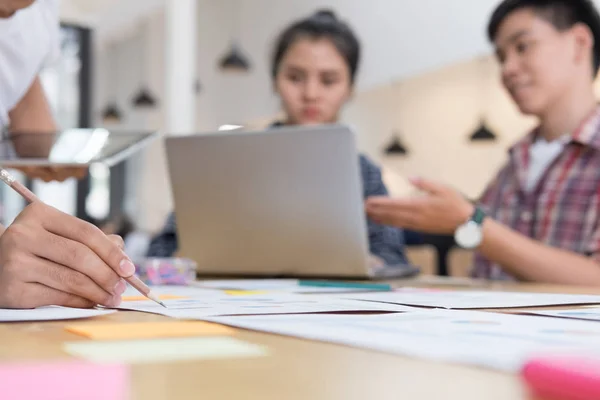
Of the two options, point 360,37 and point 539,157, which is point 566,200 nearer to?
point 539,157

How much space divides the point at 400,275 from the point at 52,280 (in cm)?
87

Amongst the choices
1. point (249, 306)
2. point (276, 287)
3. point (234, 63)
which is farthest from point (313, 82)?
point (234, 63)

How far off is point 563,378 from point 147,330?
33 centimetres

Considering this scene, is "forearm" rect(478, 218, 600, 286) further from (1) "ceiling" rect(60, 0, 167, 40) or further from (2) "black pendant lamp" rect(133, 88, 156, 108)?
(2) "black pendant lamp" rect(133, 88, 156, 108)

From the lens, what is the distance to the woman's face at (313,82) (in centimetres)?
200

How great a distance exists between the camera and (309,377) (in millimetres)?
392

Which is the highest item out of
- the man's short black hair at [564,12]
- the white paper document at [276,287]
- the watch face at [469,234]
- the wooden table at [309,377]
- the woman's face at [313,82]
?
the man's short black hair at [564,12]

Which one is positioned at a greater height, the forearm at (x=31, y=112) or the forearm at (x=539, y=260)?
the forearm at (x=31, y=112)

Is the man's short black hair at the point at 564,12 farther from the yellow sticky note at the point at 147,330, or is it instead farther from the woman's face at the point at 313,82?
the yellow sticky note at the point at 147,330

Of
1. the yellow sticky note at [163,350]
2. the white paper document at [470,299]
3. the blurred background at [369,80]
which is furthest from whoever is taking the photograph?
the blurred background at [369,80]

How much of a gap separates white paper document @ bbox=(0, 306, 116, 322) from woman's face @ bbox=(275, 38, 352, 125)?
132cm

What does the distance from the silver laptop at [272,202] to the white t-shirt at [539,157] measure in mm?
493

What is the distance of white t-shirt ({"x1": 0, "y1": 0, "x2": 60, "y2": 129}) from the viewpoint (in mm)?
1439

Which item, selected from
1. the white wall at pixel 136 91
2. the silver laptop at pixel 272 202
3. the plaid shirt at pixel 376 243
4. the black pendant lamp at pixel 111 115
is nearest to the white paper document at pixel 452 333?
the silver laptop at pixel 272 202
